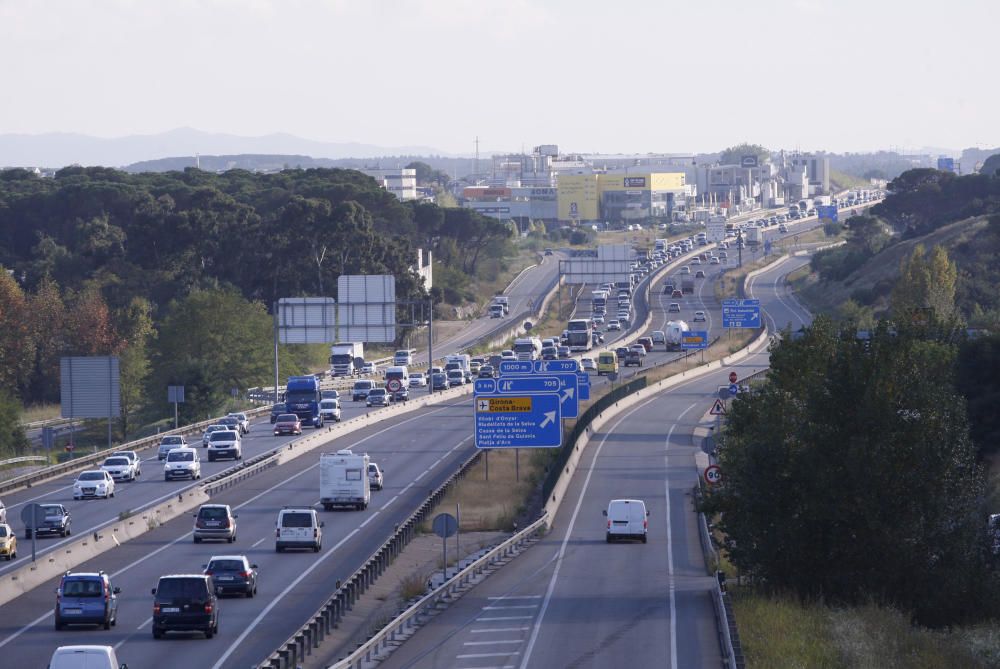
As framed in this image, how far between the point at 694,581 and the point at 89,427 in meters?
60.5

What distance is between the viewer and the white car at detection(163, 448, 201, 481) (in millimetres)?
57719

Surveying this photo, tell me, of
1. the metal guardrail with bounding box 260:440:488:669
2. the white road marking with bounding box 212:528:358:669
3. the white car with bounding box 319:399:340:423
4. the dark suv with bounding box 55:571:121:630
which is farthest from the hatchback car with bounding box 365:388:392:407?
the dark suv with bounding box 55:571:121:630

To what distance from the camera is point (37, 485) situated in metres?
58.2

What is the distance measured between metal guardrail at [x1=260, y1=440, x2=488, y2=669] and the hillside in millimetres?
67867

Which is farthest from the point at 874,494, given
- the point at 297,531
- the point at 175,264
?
the point at 175,264

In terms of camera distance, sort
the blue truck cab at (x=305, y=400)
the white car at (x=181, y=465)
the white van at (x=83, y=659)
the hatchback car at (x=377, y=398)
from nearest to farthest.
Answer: the white van at (x=83, y=659) → the white car at (x=181, y=465) → the blue truck cab at (x=305, y=400) → the hatchback car at (x=377, y=398)

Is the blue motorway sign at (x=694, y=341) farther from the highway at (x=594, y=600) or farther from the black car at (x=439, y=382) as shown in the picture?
the highway at (x=594, y=600)

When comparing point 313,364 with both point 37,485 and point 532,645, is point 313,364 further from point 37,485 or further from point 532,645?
point 532,645

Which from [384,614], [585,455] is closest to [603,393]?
[585,455]

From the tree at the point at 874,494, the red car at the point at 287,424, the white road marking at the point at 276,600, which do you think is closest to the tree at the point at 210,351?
the red car at the point at 287,424

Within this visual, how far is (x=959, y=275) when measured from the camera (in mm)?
118188

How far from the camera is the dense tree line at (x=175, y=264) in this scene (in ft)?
318

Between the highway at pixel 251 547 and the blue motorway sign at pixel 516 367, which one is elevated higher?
the blue motorway sign at pixel 516 367

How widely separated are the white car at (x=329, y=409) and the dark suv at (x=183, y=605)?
→ 166 feet
